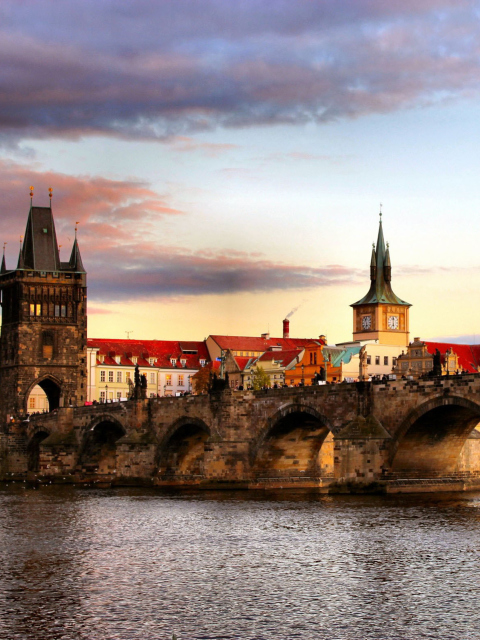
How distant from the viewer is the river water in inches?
953

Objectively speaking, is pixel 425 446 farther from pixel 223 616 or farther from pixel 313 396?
pixel 223 616

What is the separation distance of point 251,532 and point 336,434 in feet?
49.7

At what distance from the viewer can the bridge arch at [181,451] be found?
2870 inches

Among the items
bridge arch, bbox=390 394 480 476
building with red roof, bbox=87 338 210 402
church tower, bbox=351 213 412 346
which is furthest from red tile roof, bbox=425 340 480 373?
bridge arch, bbox=390 394 480 476

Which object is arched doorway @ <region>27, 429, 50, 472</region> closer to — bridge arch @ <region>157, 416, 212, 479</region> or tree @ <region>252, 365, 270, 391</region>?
tree @ <region>252, 365, 270, 391</region>

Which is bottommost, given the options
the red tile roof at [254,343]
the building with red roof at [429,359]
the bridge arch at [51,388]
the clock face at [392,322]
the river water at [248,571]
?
the river water at [248,571]

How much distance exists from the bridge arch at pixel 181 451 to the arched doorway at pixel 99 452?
502 inches

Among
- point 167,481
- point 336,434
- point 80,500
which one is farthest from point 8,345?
point 336,434

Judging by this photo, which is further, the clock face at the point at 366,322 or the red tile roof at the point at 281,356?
the clock face at the point at 366,322

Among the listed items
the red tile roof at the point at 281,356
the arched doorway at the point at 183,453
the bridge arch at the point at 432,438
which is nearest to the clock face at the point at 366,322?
the red tile roof at the point at 281,356

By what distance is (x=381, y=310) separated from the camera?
137250mm

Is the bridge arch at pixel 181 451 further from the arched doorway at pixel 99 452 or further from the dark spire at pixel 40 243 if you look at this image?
the dark spire at pixel 40 243

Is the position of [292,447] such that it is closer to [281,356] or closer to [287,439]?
[287,439]

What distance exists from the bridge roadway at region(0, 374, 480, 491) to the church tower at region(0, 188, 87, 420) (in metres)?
14.4
